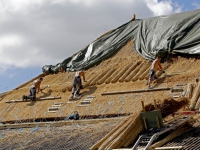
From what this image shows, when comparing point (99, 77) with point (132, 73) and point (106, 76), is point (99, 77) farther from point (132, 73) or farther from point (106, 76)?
point (132, 73)

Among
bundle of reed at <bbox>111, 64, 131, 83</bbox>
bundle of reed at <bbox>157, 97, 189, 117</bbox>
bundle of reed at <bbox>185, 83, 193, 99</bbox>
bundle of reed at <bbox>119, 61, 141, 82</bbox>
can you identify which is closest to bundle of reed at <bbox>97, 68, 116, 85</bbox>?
Result: bundle of reed at <bbox>111, 64, 131, 83</bbox>

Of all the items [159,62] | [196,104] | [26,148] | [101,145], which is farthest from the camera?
[159,62]

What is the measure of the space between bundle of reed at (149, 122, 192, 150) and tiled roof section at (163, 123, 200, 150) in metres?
0.07

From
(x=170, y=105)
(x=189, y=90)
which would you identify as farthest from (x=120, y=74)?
(x=170, y=105)

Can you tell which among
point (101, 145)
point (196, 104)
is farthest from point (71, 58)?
point (101, 145)

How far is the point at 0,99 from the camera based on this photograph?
15.8 meters

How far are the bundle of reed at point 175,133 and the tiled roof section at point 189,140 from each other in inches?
2.9

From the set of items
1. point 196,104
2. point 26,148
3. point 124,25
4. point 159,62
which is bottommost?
point 26,148

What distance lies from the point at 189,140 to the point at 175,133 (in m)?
0.40

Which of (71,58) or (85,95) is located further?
(71,58)

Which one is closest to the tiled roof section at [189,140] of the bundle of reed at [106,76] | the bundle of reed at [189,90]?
the bundle of reed at [189,90]

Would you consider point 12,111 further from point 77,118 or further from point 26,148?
point 26,148

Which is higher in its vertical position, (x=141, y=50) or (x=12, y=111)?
(x=141, y=50)

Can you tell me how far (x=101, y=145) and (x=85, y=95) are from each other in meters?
5.93
